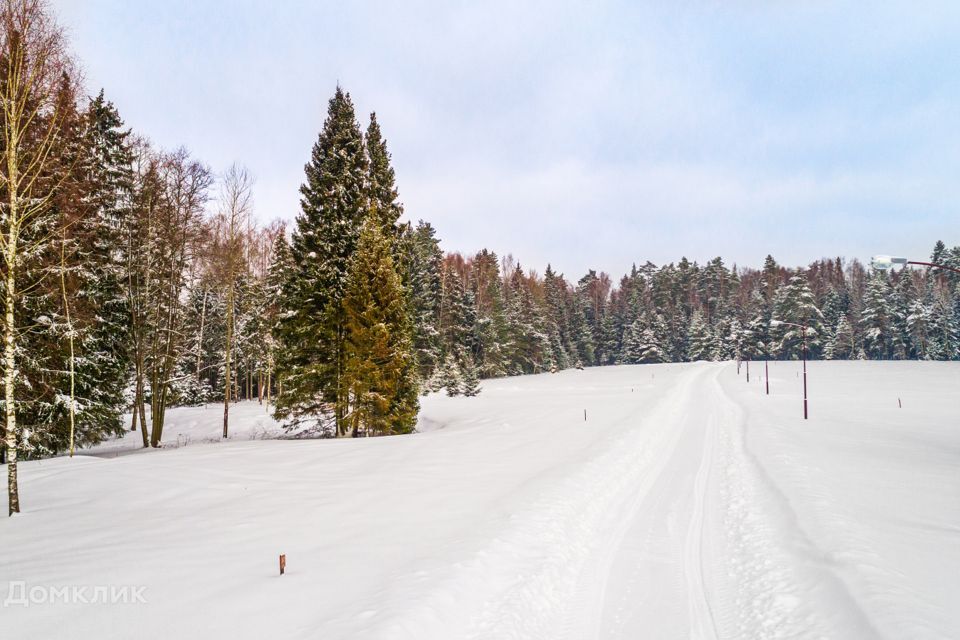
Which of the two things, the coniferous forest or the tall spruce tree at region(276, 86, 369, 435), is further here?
the tall spruce tree at region(276, 86, 369, 435)

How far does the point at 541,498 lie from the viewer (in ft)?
33.5

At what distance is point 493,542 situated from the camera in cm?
759

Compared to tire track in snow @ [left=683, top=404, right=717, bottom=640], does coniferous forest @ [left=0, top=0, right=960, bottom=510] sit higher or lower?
higher

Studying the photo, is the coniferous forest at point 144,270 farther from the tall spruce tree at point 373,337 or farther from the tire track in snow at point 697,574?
the tire track in snow at point 697,574

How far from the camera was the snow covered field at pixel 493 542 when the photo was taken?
540cm

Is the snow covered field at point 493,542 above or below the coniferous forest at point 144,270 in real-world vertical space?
below

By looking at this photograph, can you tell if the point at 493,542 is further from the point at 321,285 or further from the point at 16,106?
the point at 321,285

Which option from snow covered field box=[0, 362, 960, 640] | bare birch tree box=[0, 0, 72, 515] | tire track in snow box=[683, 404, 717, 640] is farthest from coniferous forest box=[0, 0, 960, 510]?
tire track in snow box=[683, 404, 717, 640]

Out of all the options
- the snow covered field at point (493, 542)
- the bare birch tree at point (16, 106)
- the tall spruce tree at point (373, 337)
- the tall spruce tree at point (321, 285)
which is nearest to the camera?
the snow covered field at point (493, 542)

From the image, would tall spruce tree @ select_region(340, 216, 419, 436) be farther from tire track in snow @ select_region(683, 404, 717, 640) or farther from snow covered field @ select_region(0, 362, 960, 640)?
tire track in snow @ select_region(683, 404, 717, 640)

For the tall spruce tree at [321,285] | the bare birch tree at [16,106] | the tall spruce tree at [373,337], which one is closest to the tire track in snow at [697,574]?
the bare birch tree at [16,106]

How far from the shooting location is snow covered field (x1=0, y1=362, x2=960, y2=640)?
213 inches

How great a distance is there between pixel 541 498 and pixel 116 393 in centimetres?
2073

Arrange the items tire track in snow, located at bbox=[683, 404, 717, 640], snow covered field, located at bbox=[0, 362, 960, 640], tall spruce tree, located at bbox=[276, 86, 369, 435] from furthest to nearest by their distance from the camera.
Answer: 1. tall spruce tree, located at bbox=[276, 86, 369, 435]
2. tire track in snow, located at bbox=[683, 404, 717, 640]
3. snow covered field, located at bbox=[0, 362, 960, 640]
